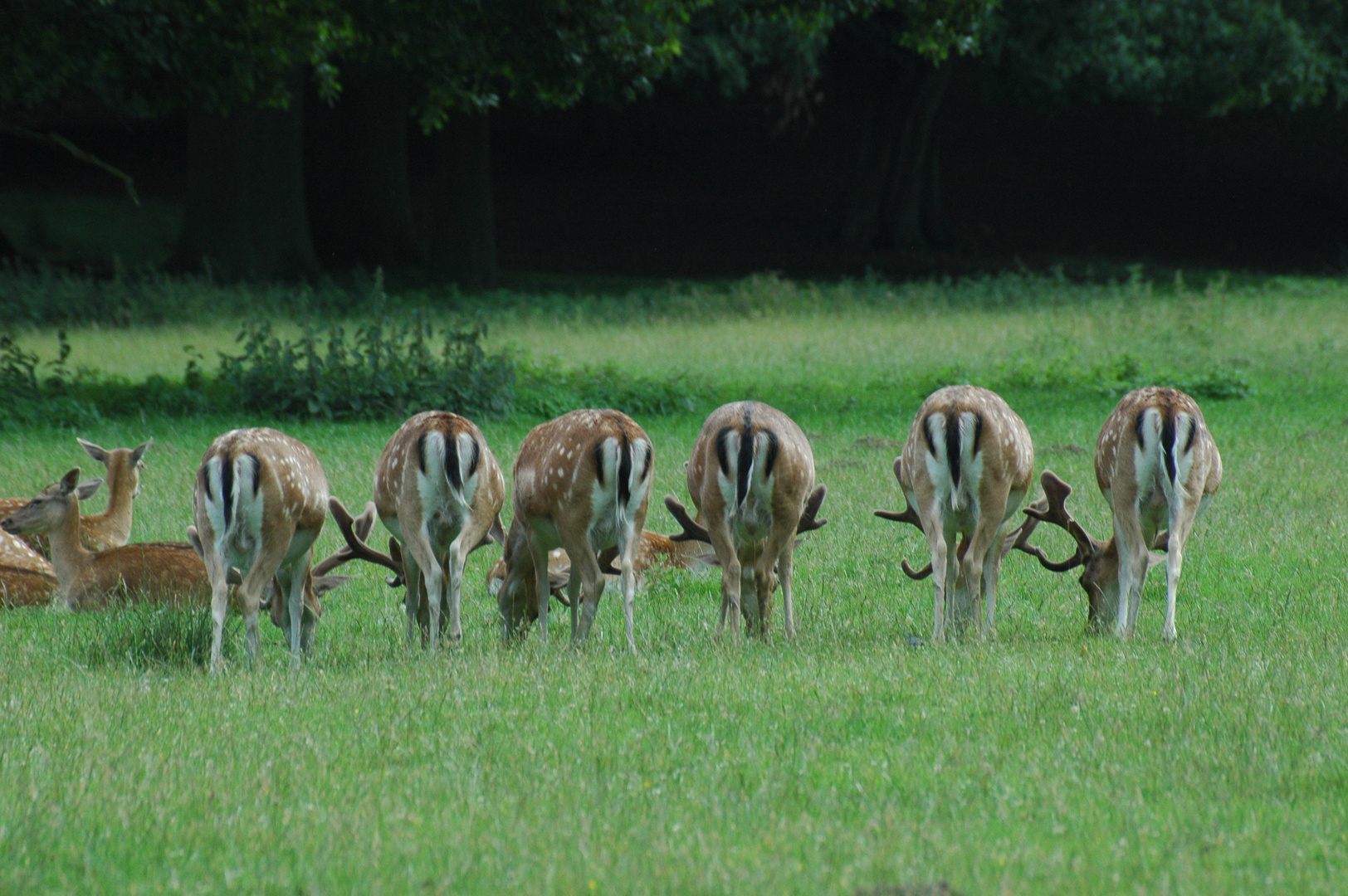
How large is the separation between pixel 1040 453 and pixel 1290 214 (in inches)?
1337

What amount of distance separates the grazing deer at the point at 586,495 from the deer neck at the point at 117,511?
10.9 feet

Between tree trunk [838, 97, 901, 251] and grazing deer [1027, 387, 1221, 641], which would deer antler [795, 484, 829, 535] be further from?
tree trunk [838, 97, 901, 251]

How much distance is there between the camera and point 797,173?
155 feet

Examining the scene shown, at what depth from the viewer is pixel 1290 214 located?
4250 centimetres

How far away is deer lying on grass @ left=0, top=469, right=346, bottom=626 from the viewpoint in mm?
8172

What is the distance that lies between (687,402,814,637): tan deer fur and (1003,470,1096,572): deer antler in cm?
126

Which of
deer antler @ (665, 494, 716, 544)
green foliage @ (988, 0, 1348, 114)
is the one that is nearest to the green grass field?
deer antler @ (665, 494, 716, 544)

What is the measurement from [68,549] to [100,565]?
0.89 feet

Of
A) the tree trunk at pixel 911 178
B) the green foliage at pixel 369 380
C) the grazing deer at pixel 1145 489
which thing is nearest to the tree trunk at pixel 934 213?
the tree trunk at pixel 911 178

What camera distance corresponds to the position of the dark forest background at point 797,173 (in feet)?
99.9

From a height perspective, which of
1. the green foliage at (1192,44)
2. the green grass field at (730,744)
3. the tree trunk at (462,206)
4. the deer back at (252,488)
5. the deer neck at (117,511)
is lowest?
the green grass field at (730,744)

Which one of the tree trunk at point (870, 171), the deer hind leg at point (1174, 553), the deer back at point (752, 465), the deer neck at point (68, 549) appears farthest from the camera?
the tree trunk at point (870, 171)

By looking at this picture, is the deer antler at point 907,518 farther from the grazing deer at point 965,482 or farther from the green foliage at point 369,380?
the green foliage at point 369,380

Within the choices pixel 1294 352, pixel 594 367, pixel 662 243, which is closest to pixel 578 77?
pixel 594 367
